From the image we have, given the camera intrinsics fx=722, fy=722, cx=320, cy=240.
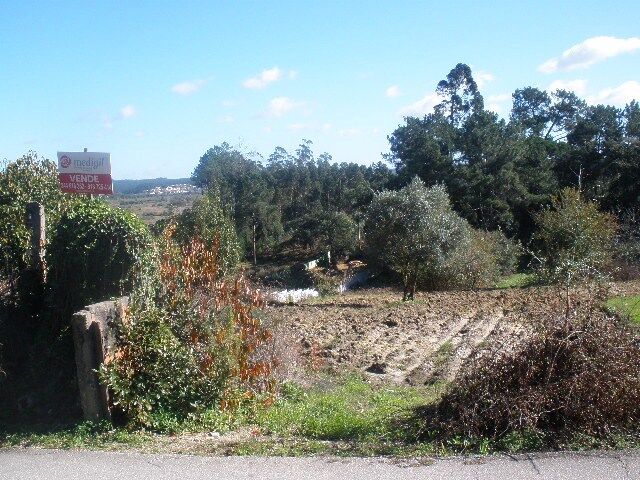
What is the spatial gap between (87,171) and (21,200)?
1.08 meters

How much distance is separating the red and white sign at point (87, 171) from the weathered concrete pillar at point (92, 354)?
378cm

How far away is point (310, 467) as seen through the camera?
6.35m

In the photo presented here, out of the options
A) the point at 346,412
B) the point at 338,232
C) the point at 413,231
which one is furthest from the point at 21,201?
the point at 338,232

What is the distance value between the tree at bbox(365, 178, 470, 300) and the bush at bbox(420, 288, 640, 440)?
20.2 meters

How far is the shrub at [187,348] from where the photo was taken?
8188mm

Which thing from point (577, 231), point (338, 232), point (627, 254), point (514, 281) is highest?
point (577, 231)

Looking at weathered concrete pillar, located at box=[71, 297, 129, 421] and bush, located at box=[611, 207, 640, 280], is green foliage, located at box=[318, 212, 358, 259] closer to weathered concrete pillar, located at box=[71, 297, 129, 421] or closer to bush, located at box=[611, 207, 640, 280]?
bush, located at box=[611, 207, 640, 280]

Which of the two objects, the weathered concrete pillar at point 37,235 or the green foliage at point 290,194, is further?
the green foliage at point 290,194

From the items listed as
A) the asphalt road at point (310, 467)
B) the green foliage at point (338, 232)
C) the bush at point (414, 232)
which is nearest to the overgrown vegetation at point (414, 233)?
the bush at point (414, 232)

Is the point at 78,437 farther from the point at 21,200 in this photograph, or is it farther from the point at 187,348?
the point at 21,200

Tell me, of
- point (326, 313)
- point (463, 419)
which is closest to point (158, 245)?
point (463, 419)

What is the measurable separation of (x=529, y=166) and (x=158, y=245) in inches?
1842

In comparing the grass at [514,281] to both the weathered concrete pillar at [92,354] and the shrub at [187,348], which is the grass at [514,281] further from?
the weathered concrete pillar at [92,354]

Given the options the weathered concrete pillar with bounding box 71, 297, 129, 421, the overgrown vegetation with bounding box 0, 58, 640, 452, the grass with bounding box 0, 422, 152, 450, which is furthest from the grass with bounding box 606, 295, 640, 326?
the weathered concrete pillar with bounding box 71, 297, 129, 421
